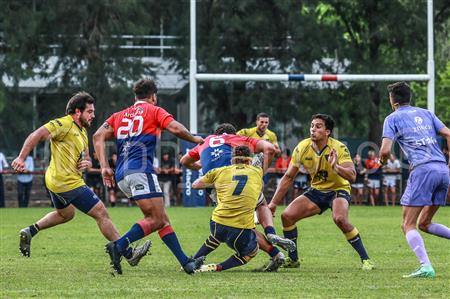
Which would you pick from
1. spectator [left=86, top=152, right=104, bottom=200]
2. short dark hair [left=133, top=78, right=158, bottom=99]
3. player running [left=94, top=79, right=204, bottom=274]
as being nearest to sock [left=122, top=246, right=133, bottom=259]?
player running [left=94, top=79, right=204, bottom=274]

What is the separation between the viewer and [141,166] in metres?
12.2

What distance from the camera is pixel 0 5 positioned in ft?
128

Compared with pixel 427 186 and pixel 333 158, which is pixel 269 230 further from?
pixel 427 186

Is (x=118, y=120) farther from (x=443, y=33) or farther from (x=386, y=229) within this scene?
(x=443, y=33)

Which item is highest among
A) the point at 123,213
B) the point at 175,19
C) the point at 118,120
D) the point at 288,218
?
the point at 175,19

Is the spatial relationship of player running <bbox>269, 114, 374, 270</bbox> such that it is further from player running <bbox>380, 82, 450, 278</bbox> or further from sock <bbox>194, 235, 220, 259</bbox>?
player running <bbox>380, 82, 450, 278</bbox>

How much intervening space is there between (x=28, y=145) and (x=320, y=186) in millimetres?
3474

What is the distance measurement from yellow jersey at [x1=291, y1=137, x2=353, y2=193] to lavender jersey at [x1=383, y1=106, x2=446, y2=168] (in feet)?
4.82

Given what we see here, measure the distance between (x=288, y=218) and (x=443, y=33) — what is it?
30243mm

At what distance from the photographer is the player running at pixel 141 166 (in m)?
12.1

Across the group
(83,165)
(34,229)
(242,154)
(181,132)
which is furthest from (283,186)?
(34,229)

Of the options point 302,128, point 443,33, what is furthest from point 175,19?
point 443,33

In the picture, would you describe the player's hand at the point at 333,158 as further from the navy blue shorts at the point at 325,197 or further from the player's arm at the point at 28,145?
the player's arm at the point at 28,145

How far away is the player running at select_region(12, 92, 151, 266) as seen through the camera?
13406mm
